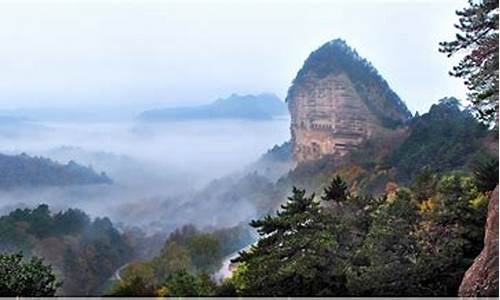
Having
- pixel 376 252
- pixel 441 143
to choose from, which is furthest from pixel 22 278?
pixel 441 143

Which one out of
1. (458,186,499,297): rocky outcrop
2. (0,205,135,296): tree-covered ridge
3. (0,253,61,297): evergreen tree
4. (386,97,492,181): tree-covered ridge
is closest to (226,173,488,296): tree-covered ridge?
(458,186,499,297): rocky outcrop

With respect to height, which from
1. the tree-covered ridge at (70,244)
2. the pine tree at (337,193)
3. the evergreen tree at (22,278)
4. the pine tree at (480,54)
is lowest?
the tree-covered ridge at (70,244)

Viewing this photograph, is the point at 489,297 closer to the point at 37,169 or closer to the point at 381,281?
the point at 381,281

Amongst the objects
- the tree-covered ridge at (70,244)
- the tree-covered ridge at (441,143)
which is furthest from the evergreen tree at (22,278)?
the tree-covered ridge at (441,143)

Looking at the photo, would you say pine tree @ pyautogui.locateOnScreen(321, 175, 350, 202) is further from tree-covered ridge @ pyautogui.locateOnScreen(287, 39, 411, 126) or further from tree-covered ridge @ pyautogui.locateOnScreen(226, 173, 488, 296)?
tree-covered ridge @ pyautogui.locateOnScreen(287, 39, 411, 126)

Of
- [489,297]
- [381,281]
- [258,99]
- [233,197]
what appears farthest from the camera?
[258,99]

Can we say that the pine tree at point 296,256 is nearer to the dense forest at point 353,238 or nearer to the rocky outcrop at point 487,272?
the dense forest at point 353,238

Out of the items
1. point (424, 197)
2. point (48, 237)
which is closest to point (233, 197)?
point (48, 237)
